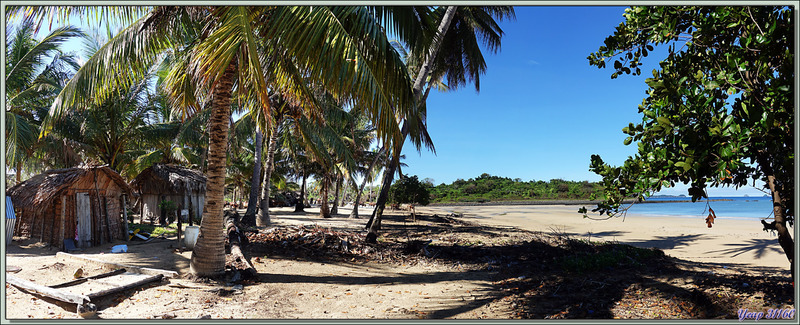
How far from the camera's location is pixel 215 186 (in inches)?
253

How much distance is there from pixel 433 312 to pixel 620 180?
2.83m

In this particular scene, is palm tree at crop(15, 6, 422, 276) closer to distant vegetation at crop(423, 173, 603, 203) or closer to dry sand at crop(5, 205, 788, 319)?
dry sand at crop(5, 205, 788, 319)

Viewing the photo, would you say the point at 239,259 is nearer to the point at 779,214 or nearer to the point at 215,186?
the point at 215,186

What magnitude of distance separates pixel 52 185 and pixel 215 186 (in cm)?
628

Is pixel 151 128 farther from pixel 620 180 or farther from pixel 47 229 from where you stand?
pixel 620 180

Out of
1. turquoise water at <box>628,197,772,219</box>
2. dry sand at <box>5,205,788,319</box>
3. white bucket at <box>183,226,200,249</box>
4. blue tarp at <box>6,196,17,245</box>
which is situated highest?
blue tarp at <box>6,196,17,245</box>

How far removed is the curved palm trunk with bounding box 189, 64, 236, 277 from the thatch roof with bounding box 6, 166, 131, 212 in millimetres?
5579

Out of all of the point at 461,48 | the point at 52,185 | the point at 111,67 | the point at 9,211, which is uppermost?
the point at 461,48

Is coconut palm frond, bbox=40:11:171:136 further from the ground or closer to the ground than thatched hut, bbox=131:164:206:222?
further from the ground

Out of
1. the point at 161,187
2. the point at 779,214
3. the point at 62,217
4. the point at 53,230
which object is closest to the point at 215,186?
the point at 62,217

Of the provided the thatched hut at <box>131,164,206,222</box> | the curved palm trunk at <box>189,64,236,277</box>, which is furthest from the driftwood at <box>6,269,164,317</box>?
the thatched hut at <box>131,164,206,222</box>

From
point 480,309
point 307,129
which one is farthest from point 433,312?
point 307,129

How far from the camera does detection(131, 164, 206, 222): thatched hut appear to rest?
55.9 ft

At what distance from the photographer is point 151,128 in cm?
1653
